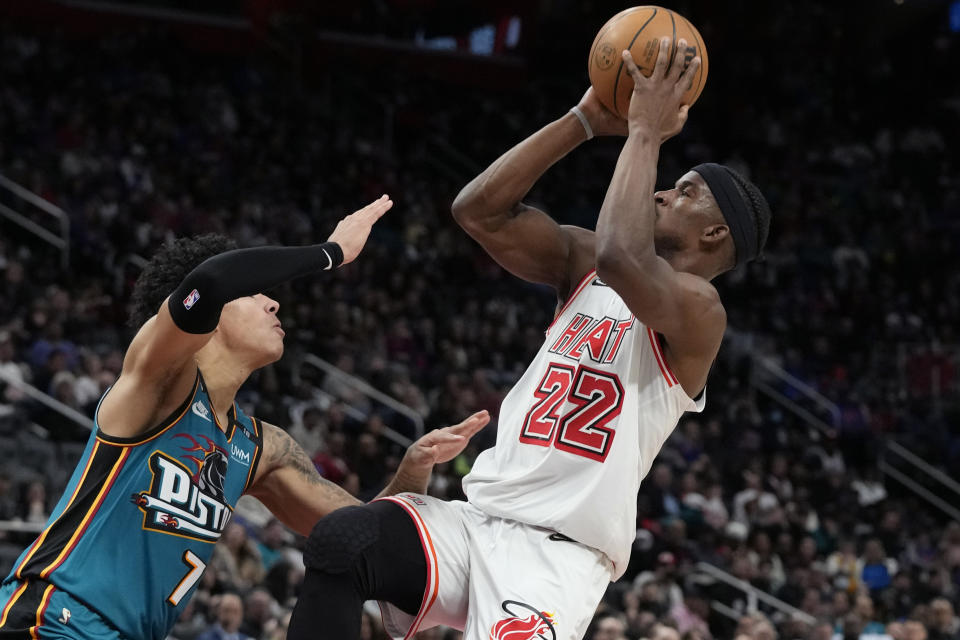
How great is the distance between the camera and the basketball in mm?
3654

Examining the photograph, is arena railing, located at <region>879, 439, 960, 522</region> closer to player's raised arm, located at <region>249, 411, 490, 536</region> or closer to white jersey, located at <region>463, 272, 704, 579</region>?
player's raised arm, located at <region>249, 411, 490, 536</region>

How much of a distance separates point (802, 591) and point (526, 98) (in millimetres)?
10667

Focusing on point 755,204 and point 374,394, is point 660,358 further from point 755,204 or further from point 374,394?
point 374,394

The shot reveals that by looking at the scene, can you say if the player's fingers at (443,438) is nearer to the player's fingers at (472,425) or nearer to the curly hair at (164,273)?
the player's fingers at (472,425)

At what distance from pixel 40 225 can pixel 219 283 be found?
10.1 metres

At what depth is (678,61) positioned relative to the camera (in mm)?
3607

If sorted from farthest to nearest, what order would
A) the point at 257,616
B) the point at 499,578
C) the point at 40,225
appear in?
1. the point at 40,225
2. the point at 257,616
3. the point at 499,578

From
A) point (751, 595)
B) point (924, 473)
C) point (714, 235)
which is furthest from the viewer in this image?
point (924, 473)

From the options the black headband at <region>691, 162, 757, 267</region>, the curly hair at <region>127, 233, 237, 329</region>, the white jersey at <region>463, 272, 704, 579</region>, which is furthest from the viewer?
the curly hair at <region>127, 233, 237, 329</region>

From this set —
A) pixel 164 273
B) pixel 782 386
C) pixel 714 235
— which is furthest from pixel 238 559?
pixel 782 386

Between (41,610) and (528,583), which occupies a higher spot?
(528,583)

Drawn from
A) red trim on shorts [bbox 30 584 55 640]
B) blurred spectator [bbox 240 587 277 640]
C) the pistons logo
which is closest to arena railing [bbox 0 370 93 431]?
blurred spectator [bbox 240 587 277 640]

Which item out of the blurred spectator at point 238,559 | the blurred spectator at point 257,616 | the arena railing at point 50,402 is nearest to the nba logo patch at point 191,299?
the blurred spectator at point 257,616

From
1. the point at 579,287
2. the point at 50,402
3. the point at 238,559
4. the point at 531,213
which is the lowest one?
the point at 238,559
